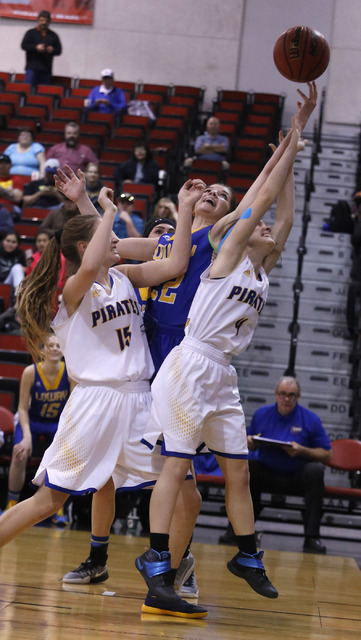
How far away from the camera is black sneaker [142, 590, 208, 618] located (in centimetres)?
362

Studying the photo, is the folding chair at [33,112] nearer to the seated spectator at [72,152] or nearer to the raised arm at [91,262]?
the seated spectator at [72,152]

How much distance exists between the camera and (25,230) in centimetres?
1065

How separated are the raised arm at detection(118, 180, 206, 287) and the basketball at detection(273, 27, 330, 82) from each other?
1.23 meters

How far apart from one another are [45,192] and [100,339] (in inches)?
295

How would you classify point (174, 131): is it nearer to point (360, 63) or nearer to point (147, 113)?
point (147, 113)

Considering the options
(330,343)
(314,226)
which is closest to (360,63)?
(314,226)

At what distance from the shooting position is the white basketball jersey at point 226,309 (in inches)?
151

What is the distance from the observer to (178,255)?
4098 mm

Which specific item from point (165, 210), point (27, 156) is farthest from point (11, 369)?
point (27, 156)

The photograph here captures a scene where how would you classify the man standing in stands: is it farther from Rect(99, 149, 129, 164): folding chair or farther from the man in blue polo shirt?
the man in blue polo shirt

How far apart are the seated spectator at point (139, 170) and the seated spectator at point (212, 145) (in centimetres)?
91

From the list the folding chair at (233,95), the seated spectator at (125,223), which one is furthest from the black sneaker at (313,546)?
the folding chair at (233,95)

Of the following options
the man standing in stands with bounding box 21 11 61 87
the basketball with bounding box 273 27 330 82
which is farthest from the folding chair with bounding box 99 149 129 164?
the basketball with bounding box 273 27 330 82

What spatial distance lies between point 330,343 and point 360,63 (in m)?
7.49
